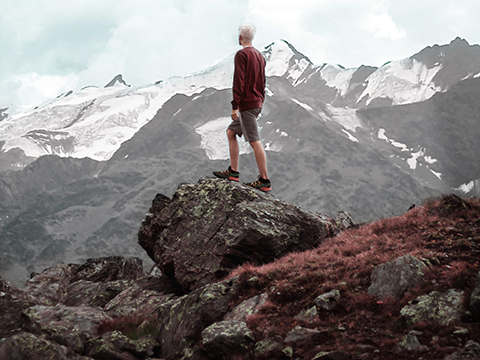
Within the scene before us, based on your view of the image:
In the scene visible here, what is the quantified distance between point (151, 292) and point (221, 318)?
444cm

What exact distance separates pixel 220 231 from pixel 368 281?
4.38m

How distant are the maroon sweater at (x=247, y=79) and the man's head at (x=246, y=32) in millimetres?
289

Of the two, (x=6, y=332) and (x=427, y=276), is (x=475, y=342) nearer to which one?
(x=427, y=276)

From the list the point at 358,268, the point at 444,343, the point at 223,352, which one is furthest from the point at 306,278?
the point at 444,343

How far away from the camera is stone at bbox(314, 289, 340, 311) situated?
243 inches

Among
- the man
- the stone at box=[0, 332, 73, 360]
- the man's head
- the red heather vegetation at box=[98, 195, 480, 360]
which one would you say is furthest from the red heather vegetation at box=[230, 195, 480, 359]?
the man's head

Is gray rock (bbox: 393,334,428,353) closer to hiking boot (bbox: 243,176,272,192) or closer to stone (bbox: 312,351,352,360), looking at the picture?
stone (bbox: 312,351,352,360)

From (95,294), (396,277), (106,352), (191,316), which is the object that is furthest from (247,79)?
(95,294)

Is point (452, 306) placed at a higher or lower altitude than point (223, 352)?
higher

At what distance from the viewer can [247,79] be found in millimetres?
10414

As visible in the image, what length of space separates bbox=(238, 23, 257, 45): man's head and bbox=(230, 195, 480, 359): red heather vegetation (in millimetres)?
5808

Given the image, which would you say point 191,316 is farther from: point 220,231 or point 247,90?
point 247,90

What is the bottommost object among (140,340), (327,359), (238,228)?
(140,340)

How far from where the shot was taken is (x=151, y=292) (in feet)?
35.4
